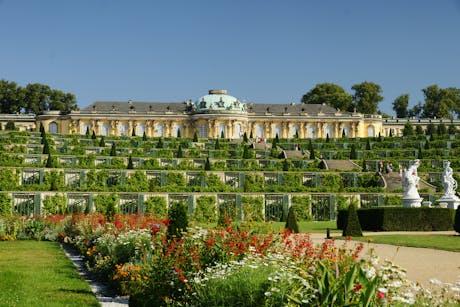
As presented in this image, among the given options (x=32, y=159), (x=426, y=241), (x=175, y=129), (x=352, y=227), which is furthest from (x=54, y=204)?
(x=175, y=129)

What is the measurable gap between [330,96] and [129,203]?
221 ft

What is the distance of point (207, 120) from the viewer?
82.8 metres

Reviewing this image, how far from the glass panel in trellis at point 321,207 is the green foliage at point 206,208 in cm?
470

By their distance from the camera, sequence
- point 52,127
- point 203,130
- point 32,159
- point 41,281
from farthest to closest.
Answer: point 52,127 < point 203,130 < point 32,159 < point 41,281

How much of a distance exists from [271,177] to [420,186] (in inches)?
314

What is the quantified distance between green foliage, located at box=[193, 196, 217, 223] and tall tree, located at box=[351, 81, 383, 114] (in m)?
65.1

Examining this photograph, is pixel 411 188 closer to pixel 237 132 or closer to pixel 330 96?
pixel 237 132

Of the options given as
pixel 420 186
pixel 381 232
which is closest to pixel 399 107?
pixel 420 186

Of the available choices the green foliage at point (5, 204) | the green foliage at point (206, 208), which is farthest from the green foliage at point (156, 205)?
the green foliage at point (5, 204)

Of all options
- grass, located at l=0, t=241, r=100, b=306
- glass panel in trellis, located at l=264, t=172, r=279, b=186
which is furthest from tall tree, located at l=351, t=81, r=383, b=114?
grass, located at l=0, t=241, r=100, b=306

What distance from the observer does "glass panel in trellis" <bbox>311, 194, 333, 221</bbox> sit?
3133 centimetres

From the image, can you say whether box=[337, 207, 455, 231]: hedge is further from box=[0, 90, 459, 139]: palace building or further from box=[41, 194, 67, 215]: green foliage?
box=[0, 90, 459, 139]: palace building

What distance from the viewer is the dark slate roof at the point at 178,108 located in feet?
282

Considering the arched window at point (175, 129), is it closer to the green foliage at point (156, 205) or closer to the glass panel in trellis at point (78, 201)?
the glass panel in trellis at point (78, 201)
